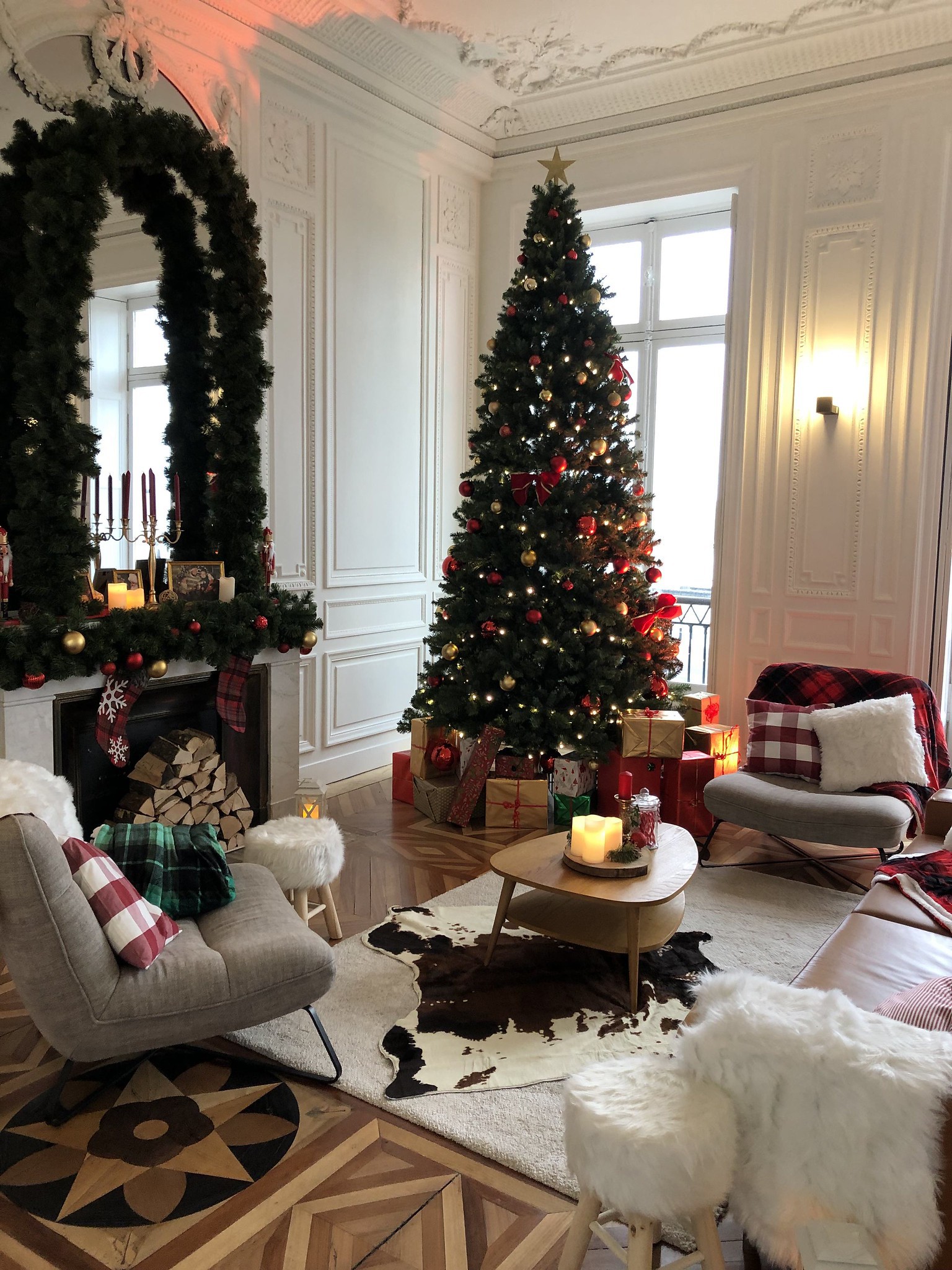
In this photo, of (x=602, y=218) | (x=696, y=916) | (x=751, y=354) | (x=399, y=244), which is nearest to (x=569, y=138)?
(x=602, y=218)

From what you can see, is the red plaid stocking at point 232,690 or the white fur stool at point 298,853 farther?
the red plaid stocking at point 232,690

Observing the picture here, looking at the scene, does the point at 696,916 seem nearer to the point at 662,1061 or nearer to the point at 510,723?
the point at 510,723

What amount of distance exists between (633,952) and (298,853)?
114cm

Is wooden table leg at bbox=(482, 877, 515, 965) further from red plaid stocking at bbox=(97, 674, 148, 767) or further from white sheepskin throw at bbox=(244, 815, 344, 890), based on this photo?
red plaid stocking at bbox=(97, 674, 148, 767)

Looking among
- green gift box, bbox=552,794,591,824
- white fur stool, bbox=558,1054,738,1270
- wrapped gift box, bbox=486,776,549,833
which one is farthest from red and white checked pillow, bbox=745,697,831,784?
white fur stool, bbox=558,1054,738,1270

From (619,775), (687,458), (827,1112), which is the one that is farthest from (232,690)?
(687,458)

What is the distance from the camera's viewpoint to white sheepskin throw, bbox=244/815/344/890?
3.17m

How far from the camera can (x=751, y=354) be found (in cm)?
577

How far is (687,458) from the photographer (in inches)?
250

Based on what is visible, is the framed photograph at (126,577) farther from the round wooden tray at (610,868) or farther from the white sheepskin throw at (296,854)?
the round wooden tray at (610,868)

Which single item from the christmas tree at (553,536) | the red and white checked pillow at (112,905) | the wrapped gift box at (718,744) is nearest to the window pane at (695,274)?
the christmas tree at (553,536)

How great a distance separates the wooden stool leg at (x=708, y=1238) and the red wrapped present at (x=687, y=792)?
305 cm

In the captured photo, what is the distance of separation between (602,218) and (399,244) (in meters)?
1.47

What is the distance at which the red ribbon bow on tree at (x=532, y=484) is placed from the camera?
4.91 meters
